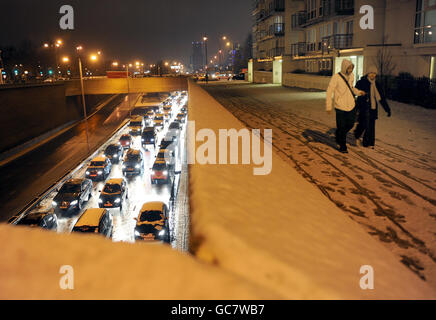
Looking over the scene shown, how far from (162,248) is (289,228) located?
1.15m

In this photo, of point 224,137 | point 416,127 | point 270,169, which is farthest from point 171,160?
point 270,169

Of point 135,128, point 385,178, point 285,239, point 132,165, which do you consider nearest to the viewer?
point 285,239

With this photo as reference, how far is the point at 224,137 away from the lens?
5.85 meters

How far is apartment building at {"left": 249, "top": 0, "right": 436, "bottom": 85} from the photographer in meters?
23.6

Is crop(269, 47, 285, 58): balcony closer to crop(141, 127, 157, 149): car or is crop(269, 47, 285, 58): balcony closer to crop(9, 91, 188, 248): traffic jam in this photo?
crop(141, 127, 157, 149): car

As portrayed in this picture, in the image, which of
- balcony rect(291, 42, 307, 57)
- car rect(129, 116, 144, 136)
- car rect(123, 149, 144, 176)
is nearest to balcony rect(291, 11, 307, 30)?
balcony rect(291, 42, 307, 57)

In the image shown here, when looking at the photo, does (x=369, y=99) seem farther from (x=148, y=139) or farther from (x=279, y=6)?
(x=279, y=6)

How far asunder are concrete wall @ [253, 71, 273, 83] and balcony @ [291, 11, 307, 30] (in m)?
7.18

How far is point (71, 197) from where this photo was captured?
18.7 metres

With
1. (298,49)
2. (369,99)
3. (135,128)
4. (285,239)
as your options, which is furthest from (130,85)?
(285,239)

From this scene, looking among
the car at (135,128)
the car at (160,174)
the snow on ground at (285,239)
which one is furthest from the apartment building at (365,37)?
the snow on ground at (285,239)

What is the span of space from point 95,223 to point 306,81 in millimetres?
28015

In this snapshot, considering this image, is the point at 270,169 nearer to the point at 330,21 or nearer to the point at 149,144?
the point at 149,144

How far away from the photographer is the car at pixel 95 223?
14.2 meters
